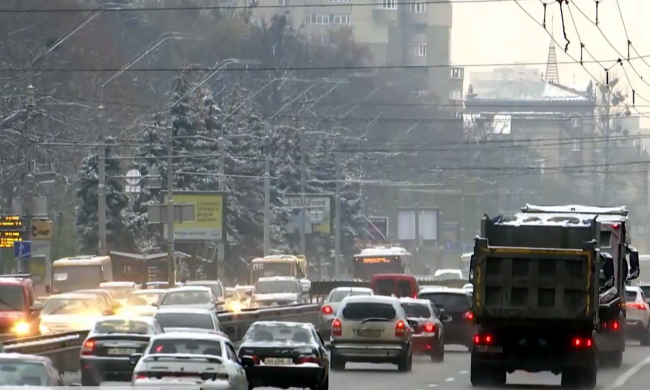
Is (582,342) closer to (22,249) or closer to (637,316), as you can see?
(637,316)

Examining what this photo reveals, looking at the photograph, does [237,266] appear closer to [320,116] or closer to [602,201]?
[320,116]

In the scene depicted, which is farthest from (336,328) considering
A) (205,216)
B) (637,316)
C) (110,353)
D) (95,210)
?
(95,210)

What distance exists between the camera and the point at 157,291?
51.2 metres

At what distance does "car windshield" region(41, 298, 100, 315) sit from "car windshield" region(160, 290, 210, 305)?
2.69m

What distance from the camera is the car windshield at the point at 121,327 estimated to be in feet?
86.7

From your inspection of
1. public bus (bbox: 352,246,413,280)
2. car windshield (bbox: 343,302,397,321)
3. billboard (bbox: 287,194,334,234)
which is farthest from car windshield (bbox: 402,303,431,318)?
billboard (bbox: 287,194,334,234)

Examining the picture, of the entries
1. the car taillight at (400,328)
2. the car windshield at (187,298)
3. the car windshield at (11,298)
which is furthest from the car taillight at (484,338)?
the car windshield at (187,298)

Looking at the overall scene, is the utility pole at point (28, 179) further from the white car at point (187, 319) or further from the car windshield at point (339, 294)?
the white car at point (187, 319)

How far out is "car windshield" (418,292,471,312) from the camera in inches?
1615

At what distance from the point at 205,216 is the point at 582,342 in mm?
54503

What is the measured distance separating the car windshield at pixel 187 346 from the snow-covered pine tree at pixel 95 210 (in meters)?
60.3

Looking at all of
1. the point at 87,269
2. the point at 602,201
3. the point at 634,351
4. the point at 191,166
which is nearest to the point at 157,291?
the point at 87,269

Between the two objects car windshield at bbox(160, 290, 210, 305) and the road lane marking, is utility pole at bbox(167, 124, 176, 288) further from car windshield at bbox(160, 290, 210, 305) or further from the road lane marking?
the road lane marking

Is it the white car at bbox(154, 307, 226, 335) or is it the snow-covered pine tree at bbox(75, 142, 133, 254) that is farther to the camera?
the snow-covered pine tree at bbox(75, 142, 133, 254)
